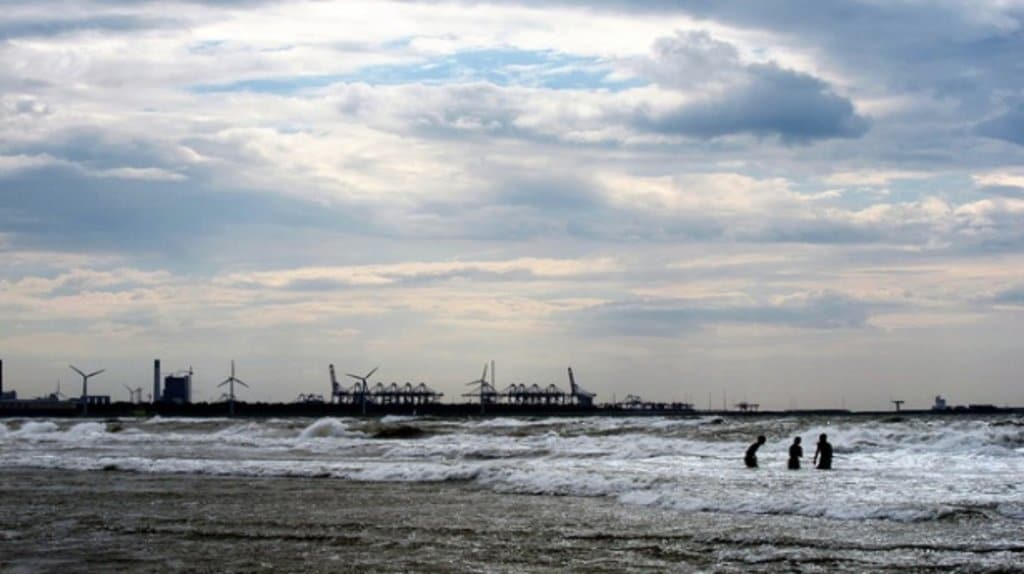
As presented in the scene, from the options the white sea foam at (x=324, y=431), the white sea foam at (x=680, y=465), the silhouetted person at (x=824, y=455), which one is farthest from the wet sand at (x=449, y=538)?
the white sea foam at (x=324, y=431)

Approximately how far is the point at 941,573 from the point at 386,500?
14.4 m

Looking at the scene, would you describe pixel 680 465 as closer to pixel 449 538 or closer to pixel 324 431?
pixel 449 538

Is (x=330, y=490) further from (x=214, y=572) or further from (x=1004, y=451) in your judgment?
(x=1004, y=451)

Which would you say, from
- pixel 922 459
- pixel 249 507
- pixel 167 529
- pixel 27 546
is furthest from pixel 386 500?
pixel 922 459

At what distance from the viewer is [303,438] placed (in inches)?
2810

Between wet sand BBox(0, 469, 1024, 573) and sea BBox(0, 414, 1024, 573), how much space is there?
0.19ft

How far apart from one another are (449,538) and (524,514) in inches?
161

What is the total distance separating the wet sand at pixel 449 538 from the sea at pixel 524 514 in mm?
57

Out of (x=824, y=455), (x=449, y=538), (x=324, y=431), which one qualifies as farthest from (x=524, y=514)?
(x=324, y=431)

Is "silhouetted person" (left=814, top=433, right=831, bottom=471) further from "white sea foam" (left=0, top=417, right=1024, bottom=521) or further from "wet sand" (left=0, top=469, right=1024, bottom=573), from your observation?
"wet sand" (left=0, top=469, right=1024, bottom=573)

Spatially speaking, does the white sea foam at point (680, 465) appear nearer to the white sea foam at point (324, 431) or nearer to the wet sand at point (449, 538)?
the wet sand at point (449, 538)

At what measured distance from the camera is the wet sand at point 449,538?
1725 cm

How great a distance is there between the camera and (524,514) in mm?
24078

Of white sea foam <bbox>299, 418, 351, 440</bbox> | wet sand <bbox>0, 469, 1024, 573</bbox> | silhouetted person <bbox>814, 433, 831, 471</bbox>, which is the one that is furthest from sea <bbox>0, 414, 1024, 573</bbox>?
white sea foam <bbox>299, 418, 351, 440</bbox>
